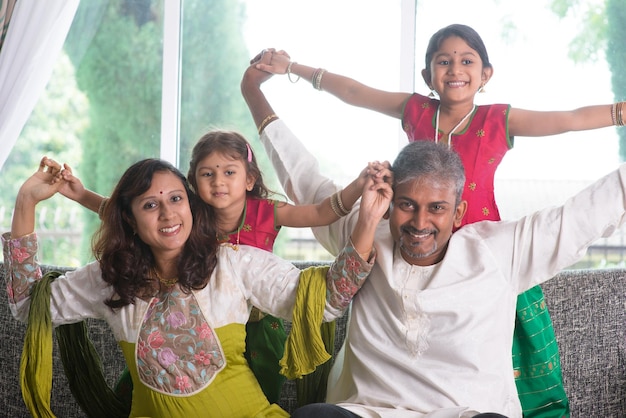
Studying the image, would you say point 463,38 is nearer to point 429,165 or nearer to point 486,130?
point 486,130

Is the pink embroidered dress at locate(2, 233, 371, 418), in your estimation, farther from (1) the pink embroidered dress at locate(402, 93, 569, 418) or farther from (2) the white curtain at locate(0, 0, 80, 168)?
(2) the white curtain at locate(0, 0, 80, 168)

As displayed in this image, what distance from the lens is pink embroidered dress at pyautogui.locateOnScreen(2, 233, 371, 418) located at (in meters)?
2.10

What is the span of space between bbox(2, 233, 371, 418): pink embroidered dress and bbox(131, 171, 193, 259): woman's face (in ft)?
0.44

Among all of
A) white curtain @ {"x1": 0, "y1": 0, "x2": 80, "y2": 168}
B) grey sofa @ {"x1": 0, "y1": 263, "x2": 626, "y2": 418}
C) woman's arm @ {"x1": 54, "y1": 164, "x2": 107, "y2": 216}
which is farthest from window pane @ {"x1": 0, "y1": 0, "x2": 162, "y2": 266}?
woman's arm @ {"x1": 54, "y1": 164, "x2": 107, "y2": 216}

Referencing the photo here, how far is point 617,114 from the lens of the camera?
220cm

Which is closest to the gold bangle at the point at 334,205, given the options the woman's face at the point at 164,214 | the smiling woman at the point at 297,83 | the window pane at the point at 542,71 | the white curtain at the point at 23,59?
the woman's face at the point at 164,214

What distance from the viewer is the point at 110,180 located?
15.3ft

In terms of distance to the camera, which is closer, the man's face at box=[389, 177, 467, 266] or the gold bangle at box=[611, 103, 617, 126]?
the man's face at box=[389, 177, 467, 266]

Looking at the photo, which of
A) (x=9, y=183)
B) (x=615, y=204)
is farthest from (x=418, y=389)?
(x=9, y=183)

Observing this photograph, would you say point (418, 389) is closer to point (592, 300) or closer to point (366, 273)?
point (366, 273)

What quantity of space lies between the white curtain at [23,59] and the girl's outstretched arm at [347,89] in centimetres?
131

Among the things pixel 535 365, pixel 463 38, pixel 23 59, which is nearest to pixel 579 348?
pixel 535 365

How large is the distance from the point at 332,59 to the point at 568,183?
58.1 inches

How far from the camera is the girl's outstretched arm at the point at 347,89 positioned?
253 centimetres
